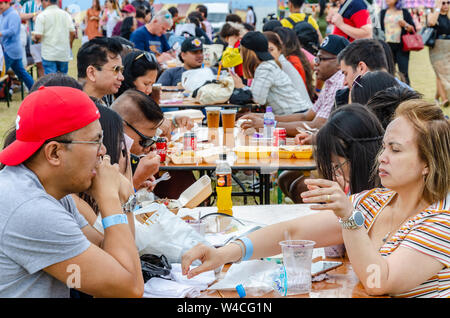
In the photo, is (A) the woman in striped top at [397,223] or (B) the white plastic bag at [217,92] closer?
(A) the woman in striped top at [397,223]

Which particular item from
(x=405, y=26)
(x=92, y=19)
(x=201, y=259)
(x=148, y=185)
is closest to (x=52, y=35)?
(x=92, y=19)

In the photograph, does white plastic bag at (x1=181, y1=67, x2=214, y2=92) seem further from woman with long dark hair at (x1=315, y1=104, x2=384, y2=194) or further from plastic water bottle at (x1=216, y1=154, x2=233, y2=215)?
woman with long dark hair at (x1=315, y1=104, x2=384, y2=194)

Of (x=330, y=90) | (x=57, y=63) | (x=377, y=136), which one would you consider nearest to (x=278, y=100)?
(x=330, y=90)

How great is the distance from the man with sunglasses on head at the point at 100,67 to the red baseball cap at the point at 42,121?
2.60 meters

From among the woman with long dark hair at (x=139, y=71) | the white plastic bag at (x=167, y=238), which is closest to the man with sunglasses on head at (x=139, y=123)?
the woman with long dark hair at (x=139, y=71)

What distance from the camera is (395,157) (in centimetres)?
202

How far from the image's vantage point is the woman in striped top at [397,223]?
185 cm

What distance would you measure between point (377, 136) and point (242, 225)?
75 centimetres

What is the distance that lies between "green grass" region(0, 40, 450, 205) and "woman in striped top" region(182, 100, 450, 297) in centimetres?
365

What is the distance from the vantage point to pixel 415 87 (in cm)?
1262

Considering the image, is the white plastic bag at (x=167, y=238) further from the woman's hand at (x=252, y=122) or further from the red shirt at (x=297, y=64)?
the red shirt at (x=297, y=64)

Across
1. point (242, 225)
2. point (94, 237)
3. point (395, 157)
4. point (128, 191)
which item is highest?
point (395, 157)
